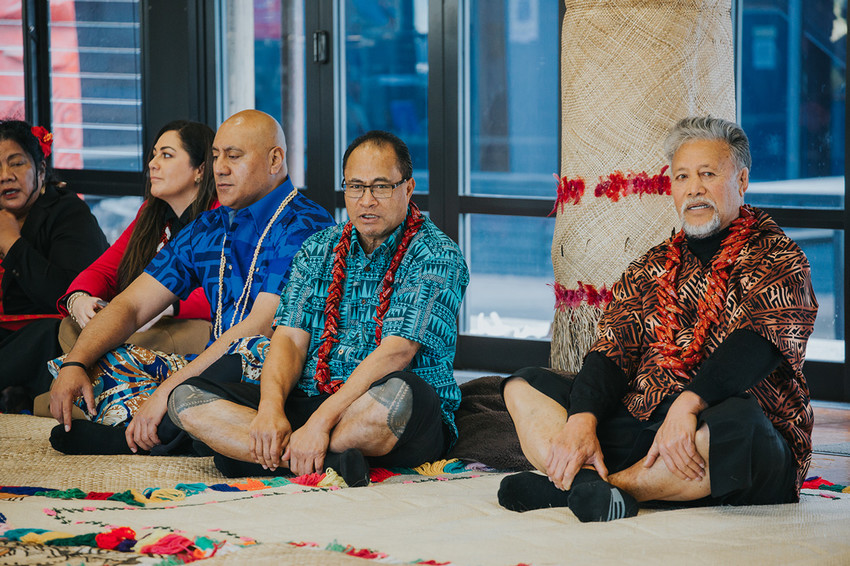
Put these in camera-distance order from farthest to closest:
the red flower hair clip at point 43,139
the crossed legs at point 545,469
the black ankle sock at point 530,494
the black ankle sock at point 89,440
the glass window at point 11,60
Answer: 1. the glass window at point 11,60
2. the red flower hair clip at point 43,139
3. the black ankle sock at point 89,440
4. the black ankle sock at point 530,494
5. the crossed legs at point 545,469

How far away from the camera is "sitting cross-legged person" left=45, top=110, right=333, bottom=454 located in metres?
3.26

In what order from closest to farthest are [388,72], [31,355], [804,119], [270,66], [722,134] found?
[722,134], [31,355], [804,119], [388,72], [270,66]

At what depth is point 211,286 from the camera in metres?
3.48

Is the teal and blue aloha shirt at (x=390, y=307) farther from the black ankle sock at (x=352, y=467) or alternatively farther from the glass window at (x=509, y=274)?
the glass window at (x=509, y=274)

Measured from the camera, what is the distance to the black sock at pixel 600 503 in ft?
7.39

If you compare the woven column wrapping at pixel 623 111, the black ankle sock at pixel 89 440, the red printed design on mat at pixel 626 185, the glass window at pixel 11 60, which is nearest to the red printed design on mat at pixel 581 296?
the woven column wrapping at pixel 623 111

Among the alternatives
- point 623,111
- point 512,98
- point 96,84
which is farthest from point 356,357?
point 96,84

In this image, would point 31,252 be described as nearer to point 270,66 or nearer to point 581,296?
point 581,296

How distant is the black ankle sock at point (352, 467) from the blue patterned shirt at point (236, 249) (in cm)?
73

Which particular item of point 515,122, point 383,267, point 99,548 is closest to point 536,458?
point 383,267

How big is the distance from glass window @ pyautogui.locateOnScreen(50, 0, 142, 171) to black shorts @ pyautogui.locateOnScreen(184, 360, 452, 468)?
3.80 m

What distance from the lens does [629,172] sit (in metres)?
3.63

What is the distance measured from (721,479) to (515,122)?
11.2ft

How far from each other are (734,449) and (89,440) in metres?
2.01
